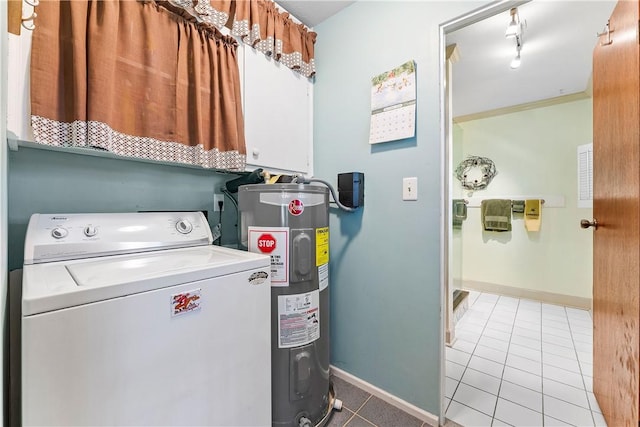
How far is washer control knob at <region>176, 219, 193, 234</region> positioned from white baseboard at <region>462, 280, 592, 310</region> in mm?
3712

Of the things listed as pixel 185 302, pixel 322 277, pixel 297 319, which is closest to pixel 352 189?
pixel 322 277

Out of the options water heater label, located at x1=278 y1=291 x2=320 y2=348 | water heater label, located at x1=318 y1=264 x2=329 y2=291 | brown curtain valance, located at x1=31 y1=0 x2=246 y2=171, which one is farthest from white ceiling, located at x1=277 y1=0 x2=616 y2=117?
water heater label, located at x1=278 y1=291 x2=320 y2=348

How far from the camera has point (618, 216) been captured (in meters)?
1.09

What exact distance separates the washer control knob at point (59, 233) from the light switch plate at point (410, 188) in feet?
4.88

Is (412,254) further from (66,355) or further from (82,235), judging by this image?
(82,235)

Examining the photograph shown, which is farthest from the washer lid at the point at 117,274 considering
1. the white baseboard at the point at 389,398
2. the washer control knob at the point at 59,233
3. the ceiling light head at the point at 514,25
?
the ceiling light head at the point at 514,25

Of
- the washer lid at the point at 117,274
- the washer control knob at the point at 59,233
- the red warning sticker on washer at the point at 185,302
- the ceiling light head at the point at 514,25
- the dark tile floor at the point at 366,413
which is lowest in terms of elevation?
the dark tile floor at the point at 366,413

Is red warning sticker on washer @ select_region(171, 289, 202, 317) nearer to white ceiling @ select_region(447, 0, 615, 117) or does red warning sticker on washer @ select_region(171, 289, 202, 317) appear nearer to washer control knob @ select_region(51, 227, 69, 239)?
washer control knob @ select_region(51, 227, 69, 239)

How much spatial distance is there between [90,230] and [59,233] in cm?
8

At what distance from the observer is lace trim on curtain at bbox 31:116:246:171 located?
930mm

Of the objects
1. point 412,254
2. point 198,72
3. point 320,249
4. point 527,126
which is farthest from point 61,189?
point 527,126

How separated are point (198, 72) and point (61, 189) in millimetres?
801

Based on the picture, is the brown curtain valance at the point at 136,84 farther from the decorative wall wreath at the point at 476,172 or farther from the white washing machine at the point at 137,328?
the decorative wall wreath at the point at 476,172

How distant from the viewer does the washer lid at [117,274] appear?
22.9 inches
